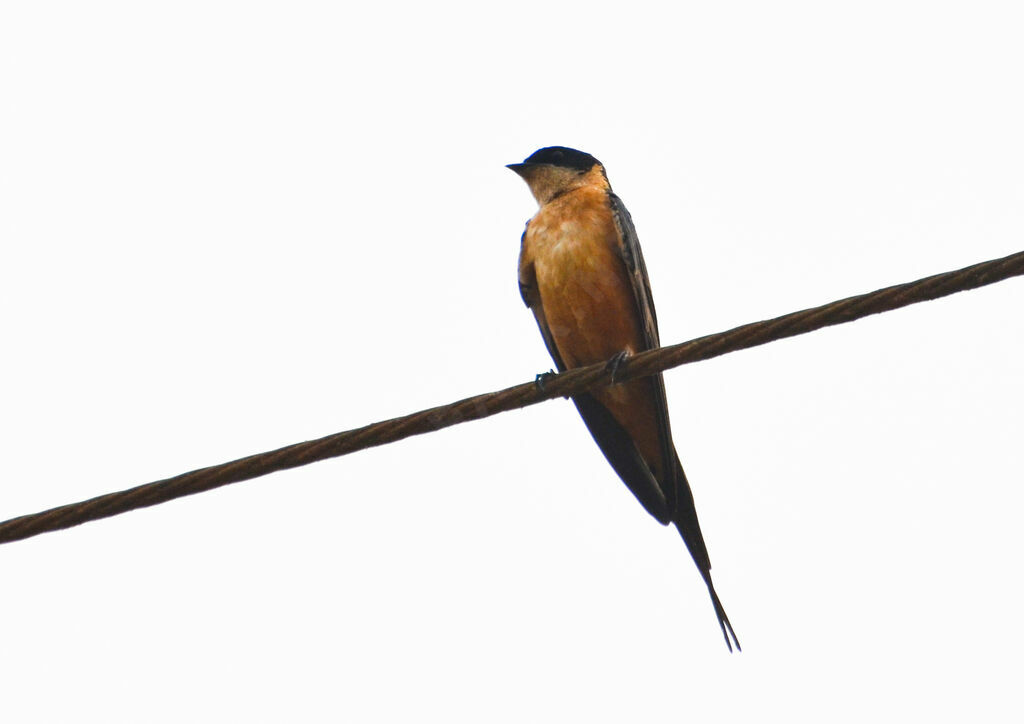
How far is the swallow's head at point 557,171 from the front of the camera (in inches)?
313

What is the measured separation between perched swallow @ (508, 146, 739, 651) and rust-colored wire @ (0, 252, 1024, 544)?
249cm

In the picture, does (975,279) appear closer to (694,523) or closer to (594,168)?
(694,523)

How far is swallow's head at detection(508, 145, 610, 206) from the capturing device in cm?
796

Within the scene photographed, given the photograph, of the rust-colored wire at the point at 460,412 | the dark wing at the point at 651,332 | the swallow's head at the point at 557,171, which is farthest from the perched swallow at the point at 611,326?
the rust-colored wire at the point at 460,412

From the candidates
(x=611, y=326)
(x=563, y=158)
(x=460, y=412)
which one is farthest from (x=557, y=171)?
(x=460, y=412)

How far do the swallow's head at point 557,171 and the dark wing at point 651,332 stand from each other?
2.43ft

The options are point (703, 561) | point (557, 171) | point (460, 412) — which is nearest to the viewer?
point (460, 412)

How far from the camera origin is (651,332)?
691cm

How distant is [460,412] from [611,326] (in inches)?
112

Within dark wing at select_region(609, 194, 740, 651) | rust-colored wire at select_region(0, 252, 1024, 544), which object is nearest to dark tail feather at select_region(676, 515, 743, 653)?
dark wing at select_region(609, 194, 740, 651)

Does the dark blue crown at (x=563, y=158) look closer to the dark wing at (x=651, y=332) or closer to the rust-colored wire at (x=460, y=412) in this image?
the dark wing at (x=651, y=332)

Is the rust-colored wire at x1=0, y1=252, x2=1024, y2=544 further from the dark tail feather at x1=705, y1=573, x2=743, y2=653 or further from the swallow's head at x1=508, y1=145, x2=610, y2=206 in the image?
the swallow's head at x1=508, y1=145, x2=610, y2=206

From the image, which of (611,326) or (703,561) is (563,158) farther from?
(703,561)

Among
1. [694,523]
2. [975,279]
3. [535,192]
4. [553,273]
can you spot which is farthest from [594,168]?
[975,279]
